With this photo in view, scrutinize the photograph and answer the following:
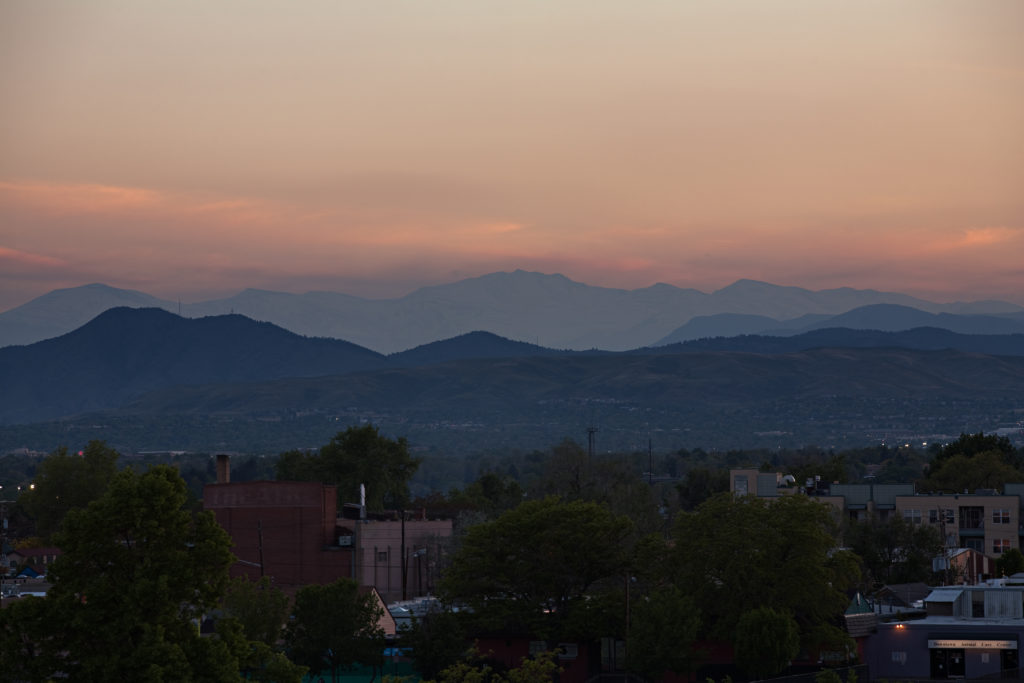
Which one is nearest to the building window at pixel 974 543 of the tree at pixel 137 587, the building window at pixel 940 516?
the building window at pixel 940 516

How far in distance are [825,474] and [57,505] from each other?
3041 inches

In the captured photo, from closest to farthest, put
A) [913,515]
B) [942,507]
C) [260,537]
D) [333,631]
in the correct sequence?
[333,631]
[260,537]
[942,507]
[913,515]

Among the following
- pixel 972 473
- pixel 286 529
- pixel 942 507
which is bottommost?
pixel 286 529

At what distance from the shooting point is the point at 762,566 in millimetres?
70000

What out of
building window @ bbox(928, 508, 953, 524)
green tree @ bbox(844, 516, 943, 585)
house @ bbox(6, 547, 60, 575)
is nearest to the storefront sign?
green tree @ bbox(844, 516, 943, 585)

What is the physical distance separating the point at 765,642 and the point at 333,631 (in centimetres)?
1818

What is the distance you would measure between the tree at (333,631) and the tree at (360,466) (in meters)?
74.4

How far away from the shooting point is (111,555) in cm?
3928

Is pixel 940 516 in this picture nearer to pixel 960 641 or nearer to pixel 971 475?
pixel 971 475

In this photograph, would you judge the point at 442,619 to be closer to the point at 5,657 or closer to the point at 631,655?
the point at 631,655

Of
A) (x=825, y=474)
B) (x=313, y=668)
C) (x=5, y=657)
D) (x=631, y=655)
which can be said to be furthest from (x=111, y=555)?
(x=825, y=474)

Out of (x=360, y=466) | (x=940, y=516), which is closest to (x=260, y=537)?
(x=360, y=466)

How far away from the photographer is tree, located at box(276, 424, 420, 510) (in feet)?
468

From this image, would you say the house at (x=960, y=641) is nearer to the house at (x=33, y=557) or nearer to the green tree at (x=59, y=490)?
the house at (x=33, y=557)
